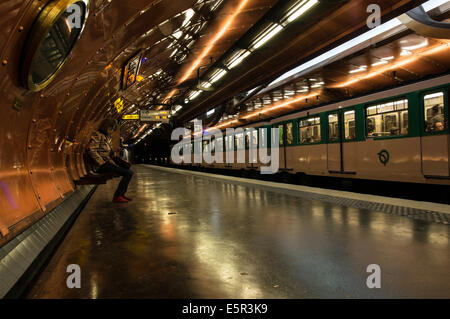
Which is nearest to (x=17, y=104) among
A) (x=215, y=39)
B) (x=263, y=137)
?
(x=215, y=39)

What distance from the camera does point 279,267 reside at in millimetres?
2693

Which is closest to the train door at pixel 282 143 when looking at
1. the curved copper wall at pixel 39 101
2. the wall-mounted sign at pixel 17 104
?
the curved copper wall at pixel 39 101

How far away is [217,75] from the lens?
11578mm

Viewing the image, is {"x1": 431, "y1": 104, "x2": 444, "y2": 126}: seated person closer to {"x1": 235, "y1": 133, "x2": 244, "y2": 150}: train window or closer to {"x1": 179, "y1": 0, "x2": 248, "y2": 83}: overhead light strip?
{"x1": 179, "y1": 0, "x2": 248, "y2": 83}: overhead light strip

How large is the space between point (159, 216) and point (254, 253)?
2.47 meters

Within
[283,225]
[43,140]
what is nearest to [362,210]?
[283,225]

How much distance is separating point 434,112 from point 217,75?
7.37 meters

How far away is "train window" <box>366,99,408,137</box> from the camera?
734cm

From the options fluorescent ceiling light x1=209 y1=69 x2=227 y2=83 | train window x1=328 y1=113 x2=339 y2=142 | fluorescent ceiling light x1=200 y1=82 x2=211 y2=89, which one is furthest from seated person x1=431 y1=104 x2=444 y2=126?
fluorescent ceiling light x1=200 y1=82 x2=211 y2=89

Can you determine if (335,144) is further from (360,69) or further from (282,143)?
(360,69)

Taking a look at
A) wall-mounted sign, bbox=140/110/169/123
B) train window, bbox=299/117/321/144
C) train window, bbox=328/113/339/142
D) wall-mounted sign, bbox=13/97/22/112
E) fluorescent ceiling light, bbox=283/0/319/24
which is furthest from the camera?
wall-mounted sign, bbox=140/110/169/123

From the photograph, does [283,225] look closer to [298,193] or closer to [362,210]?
[362,210]

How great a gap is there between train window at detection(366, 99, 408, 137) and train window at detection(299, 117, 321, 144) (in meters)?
2.09

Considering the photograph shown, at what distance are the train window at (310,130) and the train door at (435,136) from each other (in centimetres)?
364
